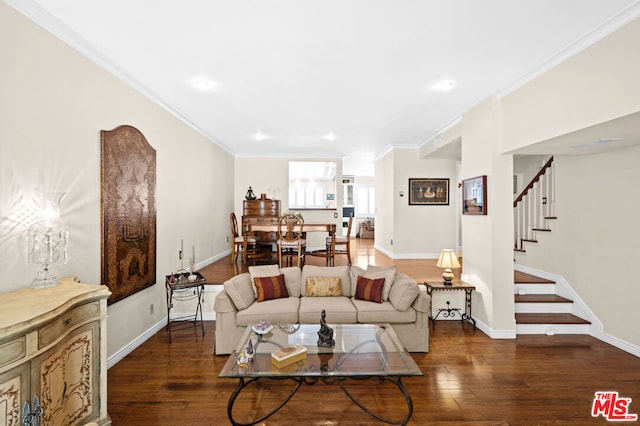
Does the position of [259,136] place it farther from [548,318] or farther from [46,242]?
[548,318]

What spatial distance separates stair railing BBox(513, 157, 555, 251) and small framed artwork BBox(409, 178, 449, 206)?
1641 millimetres

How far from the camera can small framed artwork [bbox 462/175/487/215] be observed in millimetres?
3824

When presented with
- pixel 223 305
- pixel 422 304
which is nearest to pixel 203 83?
pixel 223 305

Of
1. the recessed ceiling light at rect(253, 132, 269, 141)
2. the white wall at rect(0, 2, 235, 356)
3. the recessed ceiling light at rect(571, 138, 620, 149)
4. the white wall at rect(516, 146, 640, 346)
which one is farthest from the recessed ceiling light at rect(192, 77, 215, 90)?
the white wall at rect(516, 146, 640, 346)

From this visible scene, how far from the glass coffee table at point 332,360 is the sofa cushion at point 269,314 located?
0.28 meters

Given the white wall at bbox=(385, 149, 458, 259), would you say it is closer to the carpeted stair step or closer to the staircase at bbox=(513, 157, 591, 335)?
the staircase at bbox=(513, 157, 591, 335)

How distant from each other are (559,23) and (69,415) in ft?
14.2

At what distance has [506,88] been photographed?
138 inches

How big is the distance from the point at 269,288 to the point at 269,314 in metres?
0.41

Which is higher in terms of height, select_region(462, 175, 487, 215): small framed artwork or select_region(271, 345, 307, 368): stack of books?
select_region(462, 175, 487, 215): small framed artwork

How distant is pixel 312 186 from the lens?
27.5ft

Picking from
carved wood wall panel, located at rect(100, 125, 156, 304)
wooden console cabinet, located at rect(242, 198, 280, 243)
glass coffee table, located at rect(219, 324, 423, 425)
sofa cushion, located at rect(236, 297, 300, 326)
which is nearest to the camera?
glass coffee table, located at rect(219, 324, 423, 425)

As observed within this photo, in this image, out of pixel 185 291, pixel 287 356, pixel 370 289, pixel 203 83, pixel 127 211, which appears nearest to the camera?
pixel 287 356

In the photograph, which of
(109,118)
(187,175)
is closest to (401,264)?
(187,175)
